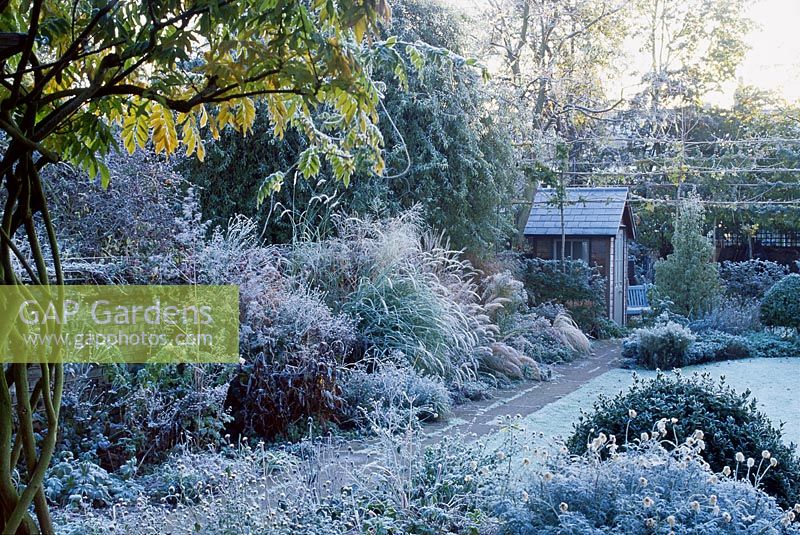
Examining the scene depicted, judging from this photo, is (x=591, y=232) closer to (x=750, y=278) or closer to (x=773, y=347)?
(x=750, y=278)

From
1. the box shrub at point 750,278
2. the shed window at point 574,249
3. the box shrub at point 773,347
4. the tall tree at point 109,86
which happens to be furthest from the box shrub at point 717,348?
the tall tree at point 109,86

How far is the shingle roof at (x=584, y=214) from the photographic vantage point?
17.4 metres

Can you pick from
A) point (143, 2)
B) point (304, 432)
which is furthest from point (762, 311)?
point (143, 2)

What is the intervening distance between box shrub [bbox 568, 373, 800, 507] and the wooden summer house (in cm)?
1202

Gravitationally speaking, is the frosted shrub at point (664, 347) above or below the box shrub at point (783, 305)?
below

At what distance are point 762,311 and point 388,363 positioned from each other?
30.5 feet

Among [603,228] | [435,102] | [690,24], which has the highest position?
[690,24]

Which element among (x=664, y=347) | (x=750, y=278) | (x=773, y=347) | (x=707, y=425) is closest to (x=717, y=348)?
(x=664, y=347)

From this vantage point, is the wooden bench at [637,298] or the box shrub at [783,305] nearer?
the box shrub at [783,305]

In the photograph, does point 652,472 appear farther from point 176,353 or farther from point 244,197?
point 244,197

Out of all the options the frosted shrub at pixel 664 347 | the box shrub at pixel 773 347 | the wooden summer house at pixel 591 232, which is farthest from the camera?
the wooden summer house at pixel 591 232

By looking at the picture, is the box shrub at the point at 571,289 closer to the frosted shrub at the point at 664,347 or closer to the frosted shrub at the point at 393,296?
the frosted shrub at the point at 664,347

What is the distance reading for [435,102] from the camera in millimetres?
12172

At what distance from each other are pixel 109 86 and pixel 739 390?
8.84 meters
